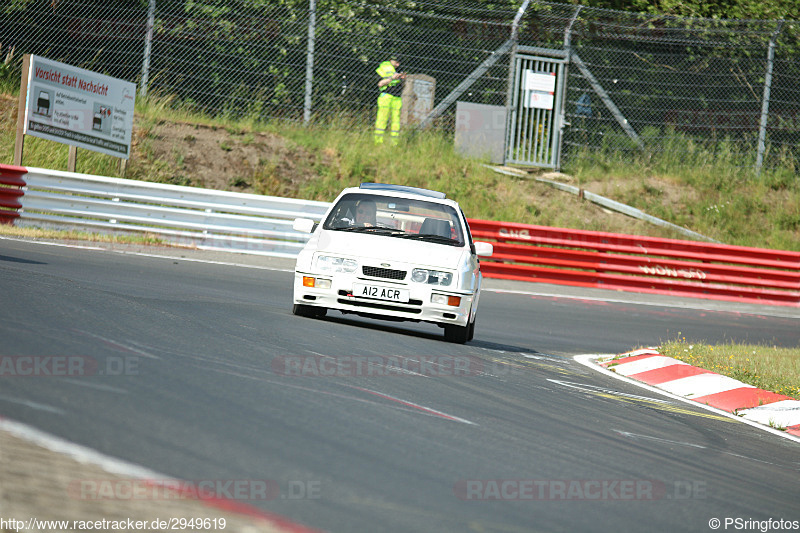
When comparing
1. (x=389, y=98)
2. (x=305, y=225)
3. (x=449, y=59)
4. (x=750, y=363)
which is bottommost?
(x=750, y=363)

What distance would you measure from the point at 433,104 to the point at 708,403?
14.7 metres

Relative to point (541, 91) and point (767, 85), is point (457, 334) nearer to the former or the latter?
point (541, 91)

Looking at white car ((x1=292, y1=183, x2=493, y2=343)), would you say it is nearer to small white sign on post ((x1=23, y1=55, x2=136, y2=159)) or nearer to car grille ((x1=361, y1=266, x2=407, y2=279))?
car grille ((x1=361, y1=266, x2=407, y2=279))

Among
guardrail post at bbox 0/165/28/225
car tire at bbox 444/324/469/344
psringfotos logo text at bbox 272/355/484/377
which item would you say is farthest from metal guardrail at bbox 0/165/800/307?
psringfotos logo text at bbox 272/355/484/377

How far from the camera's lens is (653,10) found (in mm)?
28328

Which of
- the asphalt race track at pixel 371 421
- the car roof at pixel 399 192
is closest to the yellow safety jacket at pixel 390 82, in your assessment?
the car roof at pixel 399 192

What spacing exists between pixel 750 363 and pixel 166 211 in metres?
10.5

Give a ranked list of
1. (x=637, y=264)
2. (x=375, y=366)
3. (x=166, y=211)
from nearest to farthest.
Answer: (x=375, y=366)
(x=166, y=211)
(x=637, y=264)

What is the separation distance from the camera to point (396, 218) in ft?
35.2

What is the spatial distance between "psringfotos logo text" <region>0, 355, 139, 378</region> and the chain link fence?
15815 mm

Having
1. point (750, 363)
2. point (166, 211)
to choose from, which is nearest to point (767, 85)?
point (750, 363)

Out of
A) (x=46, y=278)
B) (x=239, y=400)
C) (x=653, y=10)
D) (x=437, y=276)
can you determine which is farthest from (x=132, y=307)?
(x=653, y=10)

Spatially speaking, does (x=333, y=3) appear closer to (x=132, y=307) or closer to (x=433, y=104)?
(x=433, y=104)

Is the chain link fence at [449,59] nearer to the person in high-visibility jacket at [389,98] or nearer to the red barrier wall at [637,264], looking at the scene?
the person in high-visibility jacket at [389,98]
